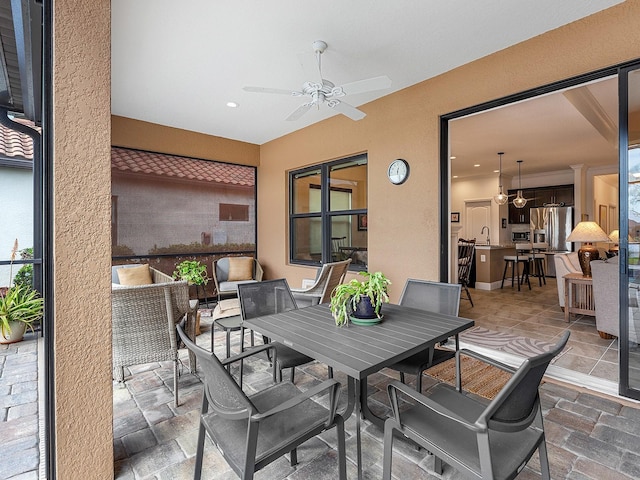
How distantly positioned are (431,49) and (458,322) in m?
2.42

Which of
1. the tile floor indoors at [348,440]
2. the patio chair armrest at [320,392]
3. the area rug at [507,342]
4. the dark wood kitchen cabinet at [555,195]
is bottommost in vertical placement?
the tile floor indoors at [348,440]

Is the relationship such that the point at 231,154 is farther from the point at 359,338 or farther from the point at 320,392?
the point at 320,392

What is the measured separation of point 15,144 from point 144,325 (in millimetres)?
3434

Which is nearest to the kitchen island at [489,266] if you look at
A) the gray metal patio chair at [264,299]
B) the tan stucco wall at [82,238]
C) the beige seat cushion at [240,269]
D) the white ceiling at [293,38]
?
the white ceiling at [293,38]

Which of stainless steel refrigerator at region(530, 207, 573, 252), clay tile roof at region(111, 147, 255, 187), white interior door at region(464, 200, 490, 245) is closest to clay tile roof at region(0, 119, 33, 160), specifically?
clay tile roof at region(111, 147, 255, 187)

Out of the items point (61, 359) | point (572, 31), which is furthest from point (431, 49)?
point (61, 359)

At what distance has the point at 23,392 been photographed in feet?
8.62

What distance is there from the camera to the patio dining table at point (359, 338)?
5.15 ft

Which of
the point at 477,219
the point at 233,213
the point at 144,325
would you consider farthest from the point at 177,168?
the point at 477,219

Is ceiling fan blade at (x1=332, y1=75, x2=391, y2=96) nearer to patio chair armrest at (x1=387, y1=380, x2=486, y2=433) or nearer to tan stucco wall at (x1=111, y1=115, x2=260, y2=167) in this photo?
patio chair armrest at (x1=387, y1=380, x2=486, y2=433)

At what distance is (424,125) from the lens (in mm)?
3656

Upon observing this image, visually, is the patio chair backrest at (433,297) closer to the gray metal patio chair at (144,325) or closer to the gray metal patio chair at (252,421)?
the gray metal patio chair at (252,421)

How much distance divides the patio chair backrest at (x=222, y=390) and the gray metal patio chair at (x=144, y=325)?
3.78 feet

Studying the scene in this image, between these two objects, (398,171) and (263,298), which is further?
(398,171)
